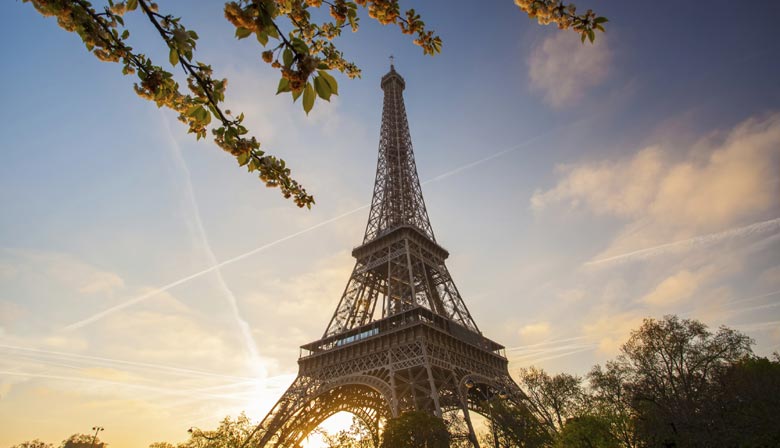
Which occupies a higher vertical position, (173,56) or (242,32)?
(173,56)

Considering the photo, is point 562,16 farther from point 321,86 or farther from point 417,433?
point 417,433

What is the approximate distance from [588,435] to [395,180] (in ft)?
119

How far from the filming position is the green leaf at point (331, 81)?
2266 millimetres

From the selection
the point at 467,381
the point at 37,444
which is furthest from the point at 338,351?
the point at 37,444

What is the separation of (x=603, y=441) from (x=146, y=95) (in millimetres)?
32156

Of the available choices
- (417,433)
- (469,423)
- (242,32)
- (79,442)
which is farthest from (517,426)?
(79,442)

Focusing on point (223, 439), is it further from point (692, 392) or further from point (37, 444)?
point (37, 444)

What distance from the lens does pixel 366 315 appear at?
3897 cm

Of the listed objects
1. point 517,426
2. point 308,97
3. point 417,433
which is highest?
point 308,97

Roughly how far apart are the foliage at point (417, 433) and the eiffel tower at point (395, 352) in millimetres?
2123

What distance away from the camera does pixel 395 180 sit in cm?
5209

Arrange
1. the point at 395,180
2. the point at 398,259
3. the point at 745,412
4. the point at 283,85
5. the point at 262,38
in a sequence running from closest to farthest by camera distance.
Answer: the point at 283,85
the point at 262,38
the point at 745,412
the point at 398,259
the point at 395,180

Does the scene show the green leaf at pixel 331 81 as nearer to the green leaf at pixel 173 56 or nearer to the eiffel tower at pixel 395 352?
the green leaf at pixel 173 56

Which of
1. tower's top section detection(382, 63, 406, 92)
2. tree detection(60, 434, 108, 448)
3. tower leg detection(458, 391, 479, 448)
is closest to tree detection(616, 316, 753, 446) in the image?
tower leg detection(458, 391, 479, 448)
